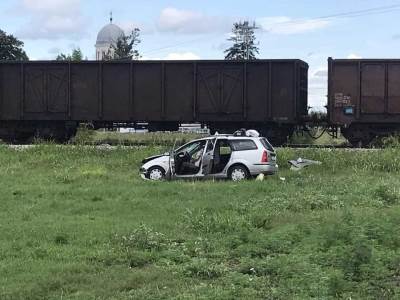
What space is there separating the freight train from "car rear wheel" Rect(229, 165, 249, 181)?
8.72 metres

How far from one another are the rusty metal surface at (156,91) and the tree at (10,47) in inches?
1868

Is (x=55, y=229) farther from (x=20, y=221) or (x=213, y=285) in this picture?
(x=213, y=285)

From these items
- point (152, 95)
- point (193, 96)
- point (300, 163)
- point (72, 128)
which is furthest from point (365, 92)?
point (72, 128)

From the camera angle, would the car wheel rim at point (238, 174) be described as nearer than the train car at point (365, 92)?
Yes

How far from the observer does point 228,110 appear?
82.9ft

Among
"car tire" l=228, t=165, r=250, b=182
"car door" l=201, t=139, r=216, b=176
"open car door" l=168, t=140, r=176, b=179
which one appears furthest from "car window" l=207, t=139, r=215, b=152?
"open car door" l=168, t=140, r=176, b=179

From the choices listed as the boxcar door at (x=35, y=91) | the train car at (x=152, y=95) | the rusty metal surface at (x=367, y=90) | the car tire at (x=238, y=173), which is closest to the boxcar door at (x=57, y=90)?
the train car at (x=152, y=95)

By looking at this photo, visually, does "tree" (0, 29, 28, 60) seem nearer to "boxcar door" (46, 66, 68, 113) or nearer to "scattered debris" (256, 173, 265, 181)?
"boxcar door" (46, 66, 68, 113)

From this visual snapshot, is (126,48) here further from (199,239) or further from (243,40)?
(199,239)

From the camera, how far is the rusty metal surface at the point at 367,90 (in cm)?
2403

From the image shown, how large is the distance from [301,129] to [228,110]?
3.23 m

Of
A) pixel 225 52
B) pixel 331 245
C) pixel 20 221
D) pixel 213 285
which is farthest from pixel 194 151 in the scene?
pixel 225 52

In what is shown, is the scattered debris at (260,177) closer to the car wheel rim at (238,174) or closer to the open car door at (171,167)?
the car wheel rim at (238,174)

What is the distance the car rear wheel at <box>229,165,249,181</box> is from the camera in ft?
53.8
